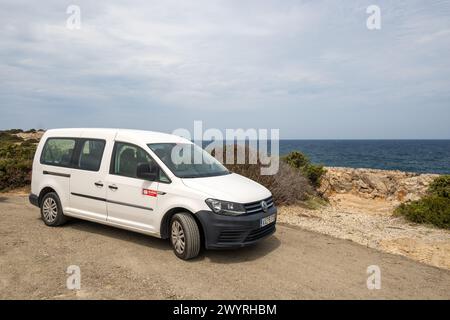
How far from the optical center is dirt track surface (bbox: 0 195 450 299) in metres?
4.49

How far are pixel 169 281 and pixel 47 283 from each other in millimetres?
1531

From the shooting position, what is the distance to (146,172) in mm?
5762

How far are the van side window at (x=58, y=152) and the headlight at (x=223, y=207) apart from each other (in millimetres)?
3278

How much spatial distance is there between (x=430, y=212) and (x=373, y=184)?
1065 centimetres

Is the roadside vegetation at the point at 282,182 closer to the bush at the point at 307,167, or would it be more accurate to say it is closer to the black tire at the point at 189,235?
the bush at the point at 307,167

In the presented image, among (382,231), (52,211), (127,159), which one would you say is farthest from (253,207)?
(52,211)

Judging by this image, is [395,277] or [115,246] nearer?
[395,277]

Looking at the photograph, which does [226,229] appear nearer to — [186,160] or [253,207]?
[253,207]

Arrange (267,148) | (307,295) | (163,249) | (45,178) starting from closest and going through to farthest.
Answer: (307,295) → (163,249) → (45,178) → (267,148)

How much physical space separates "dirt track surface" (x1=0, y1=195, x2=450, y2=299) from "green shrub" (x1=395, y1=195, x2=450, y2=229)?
3.20 meters

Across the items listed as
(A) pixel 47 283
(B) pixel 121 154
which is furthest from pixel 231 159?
(A) pixel 47 283

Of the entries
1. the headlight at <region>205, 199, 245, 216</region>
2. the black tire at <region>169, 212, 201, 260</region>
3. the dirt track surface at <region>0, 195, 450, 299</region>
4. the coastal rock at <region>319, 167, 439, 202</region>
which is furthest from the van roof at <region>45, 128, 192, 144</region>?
the coastal rock at <region>319, 167, 439, 202</region>

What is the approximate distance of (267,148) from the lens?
38.4 feet
